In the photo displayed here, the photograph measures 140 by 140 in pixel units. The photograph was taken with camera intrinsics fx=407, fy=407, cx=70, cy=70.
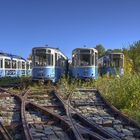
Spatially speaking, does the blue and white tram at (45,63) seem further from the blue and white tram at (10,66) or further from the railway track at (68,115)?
the railway track at (68,115)

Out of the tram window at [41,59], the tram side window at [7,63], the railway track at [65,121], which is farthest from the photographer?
the tram side window at [7,63]

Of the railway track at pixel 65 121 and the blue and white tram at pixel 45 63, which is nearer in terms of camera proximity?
the railway track at pixel 65 121

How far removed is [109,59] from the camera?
34344 millimetres

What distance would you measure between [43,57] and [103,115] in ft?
54.9

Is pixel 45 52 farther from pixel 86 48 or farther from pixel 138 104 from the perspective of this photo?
pixel 138 104

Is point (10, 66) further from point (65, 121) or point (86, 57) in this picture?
point (65, 121)

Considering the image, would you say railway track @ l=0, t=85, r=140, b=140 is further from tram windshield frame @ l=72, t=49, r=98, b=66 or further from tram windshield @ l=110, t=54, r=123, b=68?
tram windshield @ l=110, t=54, r=123, b=68

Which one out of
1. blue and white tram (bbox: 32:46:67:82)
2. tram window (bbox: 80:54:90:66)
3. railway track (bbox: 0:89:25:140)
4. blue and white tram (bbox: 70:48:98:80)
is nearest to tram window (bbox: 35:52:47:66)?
blue and white tram (bbox: 32:46:67:82)

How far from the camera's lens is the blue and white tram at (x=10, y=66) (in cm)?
3373

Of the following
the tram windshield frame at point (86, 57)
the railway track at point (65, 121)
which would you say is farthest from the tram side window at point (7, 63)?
the railway track at point (65, 121)

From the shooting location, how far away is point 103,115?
503 inches

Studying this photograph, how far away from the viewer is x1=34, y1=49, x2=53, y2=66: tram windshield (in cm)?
2884

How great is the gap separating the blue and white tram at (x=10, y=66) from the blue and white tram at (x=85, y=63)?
7.31 metres

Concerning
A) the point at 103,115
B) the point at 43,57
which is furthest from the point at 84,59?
the point at 103,115
